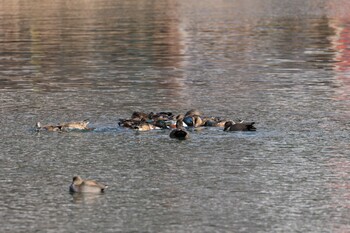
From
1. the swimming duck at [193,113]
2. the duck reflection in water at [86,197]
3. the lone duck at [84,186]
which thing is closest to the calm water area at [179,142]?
the duck reflection in water at [86,197]

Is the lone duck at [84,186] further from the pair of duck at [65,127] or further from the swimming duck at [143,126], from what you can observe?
the pair of duck at [65,127]

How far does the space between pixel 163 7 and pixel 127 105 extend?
71474mm

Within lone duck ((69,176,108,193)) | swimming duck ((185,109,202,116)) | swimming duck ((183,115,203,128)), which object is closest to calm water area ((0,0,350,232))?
lone duck ((69,176,108,193))

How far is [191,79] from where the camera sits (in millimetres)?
36250

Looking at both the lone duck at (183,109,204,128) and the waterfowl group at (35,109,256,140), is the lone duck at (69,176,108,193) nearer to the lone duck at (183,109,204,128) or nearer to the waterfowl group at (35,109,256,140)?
the waterfowl group at (35,109,256,140)

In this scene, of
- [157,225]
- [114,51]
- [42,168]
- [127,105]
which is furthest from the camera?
[114,51]

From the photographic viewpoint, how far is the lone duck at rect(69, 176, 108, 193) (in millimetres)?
19125

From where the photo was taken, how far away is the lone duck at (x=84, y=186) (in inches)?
753

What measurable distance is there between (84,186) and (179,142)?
5.26 meters

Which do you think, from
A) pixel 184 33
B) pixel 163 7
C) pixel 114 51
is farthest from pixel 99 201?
pixel 163 7

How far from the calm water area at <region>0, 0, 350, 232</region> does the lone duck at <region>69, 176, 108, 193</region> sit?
0.55ft

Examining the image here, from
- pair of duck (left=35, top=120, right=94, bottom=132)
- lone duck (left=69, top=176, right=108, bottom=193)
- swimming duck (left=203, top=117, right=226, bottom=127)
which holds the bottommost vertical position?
pair of duck (left=35, top=120, right=94, bottom=132)

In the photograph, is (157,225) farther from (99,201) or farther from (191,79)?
(191,79)

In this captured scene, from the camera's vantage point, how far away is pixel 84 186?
62.7ft
